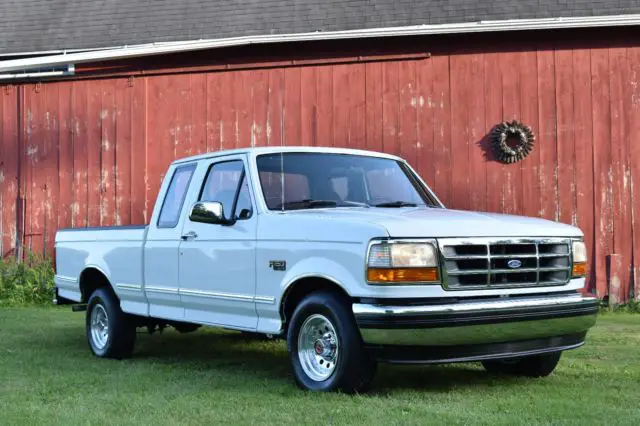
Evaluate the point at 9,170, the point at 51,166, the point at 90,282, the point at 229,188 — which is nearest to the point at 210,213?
the point at 229,188

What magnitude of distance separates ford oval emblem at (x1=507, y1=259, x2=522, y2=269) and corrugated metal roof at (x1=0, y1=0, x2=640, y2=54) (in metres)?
7.79

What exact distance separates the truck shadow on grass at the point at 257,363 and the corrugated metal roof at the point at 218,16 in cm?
592

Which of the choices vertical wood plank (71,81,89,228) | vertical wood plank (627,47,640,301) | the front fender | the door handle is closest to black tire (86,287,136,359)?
the door handle

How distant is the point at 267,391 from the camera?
5977mm

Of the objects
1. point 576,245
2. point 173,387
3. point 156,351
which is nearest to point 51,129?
point 156,351

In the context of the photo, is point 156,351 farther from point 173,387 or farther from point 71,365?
point 173,387

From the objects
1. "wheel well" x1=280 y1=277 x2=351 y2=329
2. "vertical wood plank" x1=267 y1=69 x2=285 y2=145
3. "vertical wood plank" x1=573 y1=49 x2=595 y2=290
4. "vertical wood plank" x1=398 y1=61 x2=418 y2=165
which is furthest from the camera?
"vertical wood plank" x1=267 y1=69 x2=285 y2=145

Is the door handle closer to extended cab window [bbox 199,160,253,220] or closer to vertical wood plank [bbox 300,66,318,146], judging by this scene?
extended cab window [bbox 199,160,253,220]

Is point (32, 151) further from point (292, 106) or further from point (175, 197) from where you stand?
point (175, 197)

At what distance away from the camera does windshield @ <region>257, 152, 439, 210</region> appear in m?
6.46

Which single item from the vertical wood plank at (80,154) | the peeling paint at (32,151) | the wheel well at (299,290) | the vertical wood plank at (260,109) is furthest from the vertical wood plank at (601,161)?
the peeling paint at (32,151)

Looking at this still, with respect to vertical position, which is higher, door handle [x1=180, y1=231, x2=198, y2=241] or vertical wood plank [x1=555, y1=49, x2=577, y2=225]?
vertical wood plank [x1=555, y1=49, x2=577, y2=225]

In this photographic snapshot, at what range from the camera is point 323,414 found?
5.07m

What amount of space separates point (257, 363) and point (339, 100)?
21.5 feet
